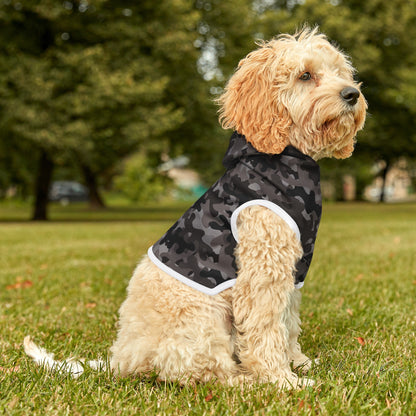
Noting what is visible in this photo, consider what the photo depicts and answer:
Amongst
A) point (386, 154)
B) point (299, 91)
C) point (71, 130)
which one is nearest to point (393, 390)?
point (299, 91)

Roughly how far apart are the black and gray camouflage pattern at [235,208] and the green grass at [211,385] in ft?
2.36

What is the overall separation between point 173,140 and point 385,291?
19313 millimetres

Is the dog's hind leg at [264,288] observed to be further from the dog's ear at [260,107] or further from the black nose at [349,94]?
the black nose at [349,94]

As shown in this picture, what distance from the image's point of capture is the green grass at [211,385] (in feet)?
8.93

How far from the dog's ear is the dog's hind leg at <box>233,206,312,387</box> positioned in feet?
1.45

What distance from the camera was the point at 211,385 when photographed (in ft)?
9.70

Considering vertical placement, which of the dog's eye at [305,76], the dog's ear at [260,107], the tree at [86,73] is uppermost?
the tree at [86,73]

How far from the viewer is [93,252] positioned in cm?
1000

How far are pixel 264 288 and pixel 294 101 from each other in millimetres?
1180

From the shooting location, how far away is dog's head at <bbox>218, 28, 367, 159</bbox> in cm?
306

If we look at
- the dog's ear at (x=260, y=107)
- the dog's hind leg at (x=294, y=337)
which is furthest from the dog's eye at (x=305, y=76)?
the dog's hind leg at (x=294, y=337)

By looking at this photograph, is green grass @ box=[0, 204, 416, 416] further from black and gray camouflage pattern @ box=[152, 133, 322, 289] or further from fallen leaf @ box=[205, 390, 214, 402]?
black and gray camouflage pattern @ box=[152, 133, 322, 289]

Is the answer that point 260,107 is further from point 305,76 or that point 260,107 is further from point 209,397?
point 209,397

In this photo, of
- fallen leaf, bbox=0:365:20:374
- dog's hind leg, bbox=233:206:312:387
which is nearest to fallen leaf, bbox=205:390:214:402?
dog's hind leg, bbox=233:206:312:387
